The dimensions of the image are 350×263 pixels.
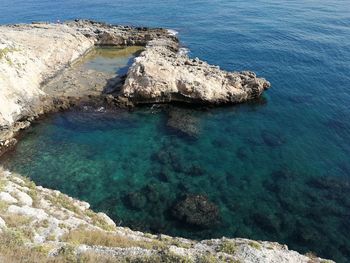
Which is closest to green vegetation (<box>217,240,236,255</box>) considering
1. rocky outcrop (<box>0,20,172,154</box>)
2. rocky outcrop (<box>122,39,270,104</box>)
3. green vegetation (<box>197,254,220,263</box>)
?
green vegetation (<box>197,254,220,263</box>)

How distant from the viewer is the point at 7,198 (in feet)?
83.0

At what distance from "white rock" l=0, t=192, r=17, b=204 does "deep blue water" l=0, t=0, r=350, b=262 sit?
11.1 m

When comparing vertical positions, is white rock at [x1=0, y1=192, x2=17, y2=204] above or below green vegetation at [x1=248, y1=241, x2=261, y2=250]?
above

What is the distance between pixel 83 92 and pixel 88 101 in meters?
2.96

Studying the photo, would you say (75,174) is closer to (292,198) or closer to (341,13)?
(292,198)

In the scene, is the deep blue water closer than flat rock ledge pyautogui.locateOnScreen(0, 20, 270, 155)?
Yes

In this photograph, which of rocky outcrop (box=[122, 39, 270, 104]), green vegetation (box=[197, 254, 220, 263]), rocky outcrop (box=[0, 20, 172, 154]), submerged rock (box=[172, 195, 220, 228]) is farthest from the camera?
rocky outcrop (box=[122, 39, 270, 104])

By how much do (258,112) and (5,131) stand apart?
33977mm

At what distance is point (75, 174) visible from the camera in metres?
39.9

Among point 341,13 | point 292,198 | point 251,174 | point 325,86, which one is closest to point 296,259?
point 292,198

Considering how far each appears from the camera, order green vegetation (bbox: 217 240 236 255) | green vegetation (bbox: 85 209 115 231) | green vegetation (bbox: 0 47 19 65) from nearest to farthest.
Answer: green vegetation (bbox: 217 240 236 255) → green vegetation (bbox: 85 209 115 231) → green vegetation (bbox: 0 47 19 65)

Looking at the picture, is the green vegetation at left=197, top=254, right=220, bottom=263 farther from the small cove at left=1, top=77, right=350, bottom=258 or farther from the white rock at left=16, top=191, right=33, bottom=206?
the white rock at left=16, top=191, right=33, bottom=206

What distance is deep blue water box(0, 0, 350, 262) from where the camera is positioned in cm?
3406

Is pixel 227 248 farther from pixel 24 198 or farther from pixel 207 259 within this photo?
pixel 24 198
